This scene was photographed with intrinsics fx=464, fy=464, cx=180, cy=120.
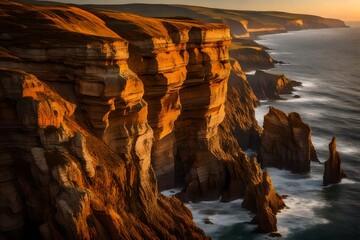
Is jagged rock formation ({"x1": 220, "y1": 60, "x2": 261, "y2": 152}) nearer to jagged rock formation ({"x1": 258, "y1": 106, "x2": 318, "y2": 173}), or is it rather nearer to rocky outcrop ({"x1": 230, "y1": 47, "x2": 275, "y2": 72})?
jagged rock formation ({"x1": 258, "y1": 106, "x2": 318, "y2": 173})

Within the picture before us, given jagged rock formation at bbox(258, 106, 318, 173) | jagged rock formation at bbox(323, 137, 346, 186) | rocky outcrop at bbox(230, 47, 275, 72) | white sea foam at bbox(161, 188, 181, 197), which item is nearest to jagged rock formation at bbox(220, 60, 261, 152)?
jagged rock formation at bbox(258, 106, 318, 173)

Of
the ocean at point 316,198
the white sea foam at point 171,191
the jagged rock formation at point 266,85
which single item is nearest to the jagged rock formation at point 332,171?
the ocean at point 316,198

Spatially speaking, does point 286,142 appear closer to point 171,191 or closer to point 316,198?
point 316,198

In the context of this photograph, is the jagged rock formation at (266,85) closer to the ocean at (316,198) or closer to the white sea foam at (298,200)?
the ocean at (316,198)

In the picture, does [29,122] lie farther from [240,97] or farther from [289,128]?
[240,97]

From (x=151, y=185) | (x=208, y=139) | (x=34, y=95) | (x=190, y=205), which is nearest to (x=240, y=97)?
(x=208, y=139)
